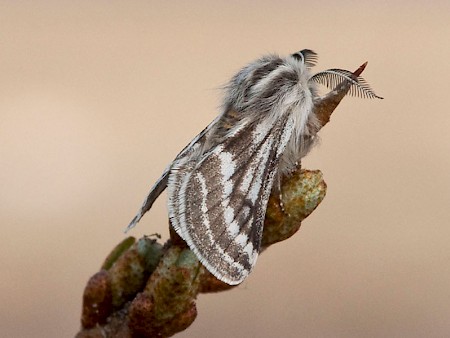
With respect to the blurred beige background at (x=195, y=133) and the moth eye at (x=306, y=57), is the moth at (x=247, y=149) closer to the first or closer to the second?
the moth eye at (x=306, y=57)

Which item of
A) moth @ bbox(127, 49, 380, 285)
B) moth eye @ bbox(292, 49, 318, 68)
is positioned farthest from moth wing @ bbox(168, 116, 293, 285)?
moth eye @ bbox(292, 49, 318, 68)

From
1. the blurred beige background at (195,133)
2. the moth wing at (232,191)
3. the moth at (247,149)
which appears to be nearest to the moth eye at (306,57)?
the moth at (247,149)

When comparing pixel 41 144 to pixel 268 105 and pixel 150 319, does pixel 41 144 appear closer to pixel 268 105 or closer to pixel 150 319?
pixel 268 105

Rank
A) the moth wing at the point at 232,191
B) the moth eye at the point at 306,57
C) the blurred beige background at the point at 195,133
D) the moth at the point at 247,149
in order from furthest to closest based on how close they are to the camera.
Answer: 1. the blurred beige background at the point at 195,133
2. the moth eye at the point at 306,57
3. the moth at the point at 247,149
4. the moth wing at the point at 232,191

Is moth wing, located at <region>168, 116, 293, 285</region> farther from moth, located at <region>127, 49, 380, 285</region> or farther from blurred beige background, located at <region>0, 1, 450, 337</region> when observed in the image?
blurred beige background, located at <region>0, 1, 450, 337</region>

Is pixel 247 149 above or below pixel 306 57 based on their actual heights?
below

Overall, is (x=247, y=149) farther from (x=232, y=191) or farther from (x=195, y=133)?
(x=195, y=133)

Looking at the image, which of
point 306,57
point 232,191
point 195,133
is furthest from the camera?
point 195,133

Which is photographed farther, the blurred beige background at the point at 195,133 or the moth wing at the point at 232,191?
the blurred beige background at the point at 195,133

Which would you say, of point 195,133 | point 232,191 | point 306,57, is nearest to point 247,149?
point 232,191
